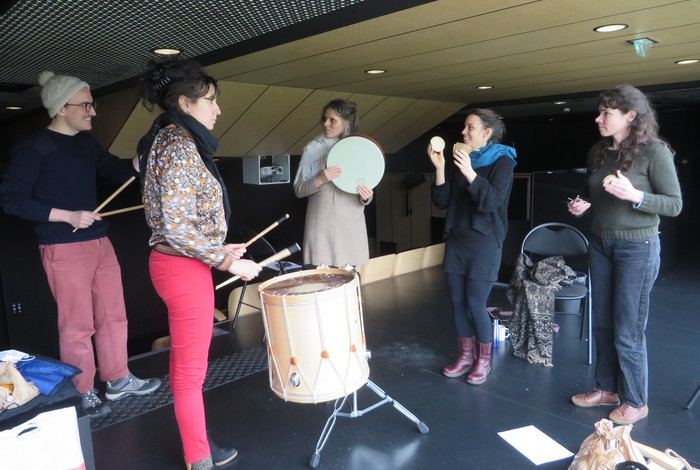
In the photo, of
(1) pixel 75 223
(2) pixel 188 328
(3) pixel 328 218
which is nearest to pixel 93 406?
(1) pixel 75 223

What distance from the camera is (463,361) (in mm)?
3027

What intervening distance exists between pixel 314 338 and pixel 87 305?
1.43 meters

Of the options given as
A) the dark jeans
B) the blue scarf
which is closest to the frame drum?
the blue scarf

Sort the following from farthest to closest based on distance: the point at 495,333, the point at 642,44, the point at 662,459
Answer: the point at 495,333
the point at 642,44
the point at 662,459

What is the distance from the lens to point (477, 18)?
235cm

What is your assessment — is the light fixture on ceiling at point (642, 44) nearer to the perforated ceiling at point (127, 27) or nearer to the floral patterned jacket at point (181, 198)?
the perforated ceiling at point (127, 27)

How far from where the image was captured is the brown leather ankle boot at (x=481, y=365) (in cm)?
292

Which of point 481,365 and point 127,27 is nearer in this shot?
point 127,27

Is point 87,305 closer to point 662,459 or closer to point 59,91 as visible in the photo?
point 59,91

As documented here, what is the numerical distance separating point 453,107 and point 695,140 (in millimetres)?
4584

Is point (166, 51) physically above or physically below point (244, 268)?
above

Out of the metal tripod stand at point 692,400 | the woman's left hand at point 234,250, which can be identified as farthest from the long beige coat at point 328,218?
the metal tripod stand at point 692,400

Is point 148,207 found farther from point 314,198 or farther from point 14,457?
point 314,198

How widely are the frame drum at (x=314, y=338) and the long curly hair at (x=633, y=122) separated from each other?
4.59 ft
